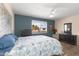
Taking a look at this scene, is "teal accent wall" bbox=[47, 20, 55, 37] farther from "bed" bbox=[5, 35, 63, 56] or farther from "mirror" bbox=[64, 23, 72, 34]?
"mirror" bbox=[64, 23, 72, 34]

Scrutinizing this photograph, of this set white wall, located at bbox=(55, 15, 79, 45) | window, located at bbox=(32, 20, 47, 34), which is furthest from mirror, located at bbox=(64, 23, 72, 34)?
window, located at bbox=(32, 20, 47, 34)

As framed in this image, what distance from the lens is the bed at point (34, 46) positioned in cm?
131

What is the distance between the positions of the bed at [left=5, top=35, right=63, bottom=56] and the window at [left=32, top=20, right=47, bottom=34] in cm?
13

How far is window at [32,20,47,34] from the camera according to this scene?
160 cm

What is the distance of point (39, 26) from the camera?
1588mm

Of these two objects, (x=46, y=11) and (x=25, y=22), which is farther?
(x=25, y=22)

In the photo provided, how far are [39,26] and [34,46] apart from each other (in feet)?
1.14

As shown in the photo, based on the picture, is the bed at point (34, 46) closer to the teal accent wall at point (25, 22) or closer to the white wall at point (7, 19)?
the teal accent wall at point (25, 22)

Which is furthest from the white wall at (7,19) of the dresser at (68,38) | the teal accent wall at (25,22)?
the dresser at (68,38)

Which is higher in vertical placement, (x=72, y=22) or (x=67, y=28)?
(x=72, y=22)

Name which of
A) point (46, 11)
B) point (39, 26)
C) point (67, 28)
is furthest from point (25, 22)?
point (67, 28)

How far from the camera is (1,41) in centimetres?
127

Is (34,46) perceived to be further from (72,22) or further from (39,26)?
(72,22)

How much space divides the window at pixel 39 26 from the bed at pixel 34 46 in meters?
0.13
